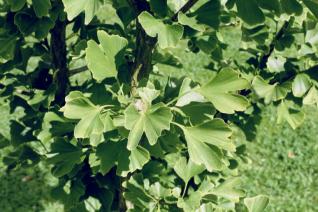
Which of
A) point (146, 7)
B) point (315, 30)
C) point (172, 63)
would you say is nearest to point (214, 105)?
point (146, 7)

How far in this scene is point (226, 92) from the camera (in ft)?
6.28

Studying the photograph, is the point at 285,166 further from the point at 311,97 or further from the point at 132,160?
the point at 132,160

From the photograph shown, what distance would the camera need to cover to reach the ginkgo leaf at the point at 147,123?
67.4 inches

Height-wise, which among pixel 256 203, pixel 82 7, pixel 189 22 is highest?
pixel 82 7

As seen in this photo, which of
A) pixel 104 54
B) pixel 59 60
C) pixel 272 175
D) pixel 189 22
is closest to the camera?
pixel 189 22

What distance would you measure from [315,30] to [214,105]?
0.77m

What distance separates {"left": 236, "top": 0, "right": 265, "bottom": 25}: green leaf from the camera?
5.54 ft

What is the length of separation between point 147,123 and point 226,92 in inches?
14.1

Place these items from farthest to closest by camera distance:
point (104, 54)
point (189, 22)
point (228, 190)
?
1. point (228, 190)
2. point (104, 54)
3. point (189, 22)

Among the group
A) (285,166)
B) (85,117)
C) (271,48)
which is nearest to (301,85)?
(271,48)

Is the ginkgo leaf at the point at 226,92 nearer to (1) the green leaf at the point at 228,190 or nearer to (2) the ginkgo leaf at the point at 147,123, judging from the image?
(2) the ginkgo leaf at the point at 147,123

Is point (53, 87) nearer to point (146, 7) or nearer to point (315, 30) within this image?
point (146, 7)

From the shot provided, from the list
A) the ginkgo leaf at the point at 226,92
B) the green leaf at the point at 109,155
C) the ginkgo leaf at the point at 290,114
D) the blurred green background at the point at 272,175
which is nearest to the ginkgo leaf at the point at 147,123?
the ginkgo leaf at the point at 226,92

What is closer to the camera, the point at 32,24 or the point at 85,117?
the point at 85,117
